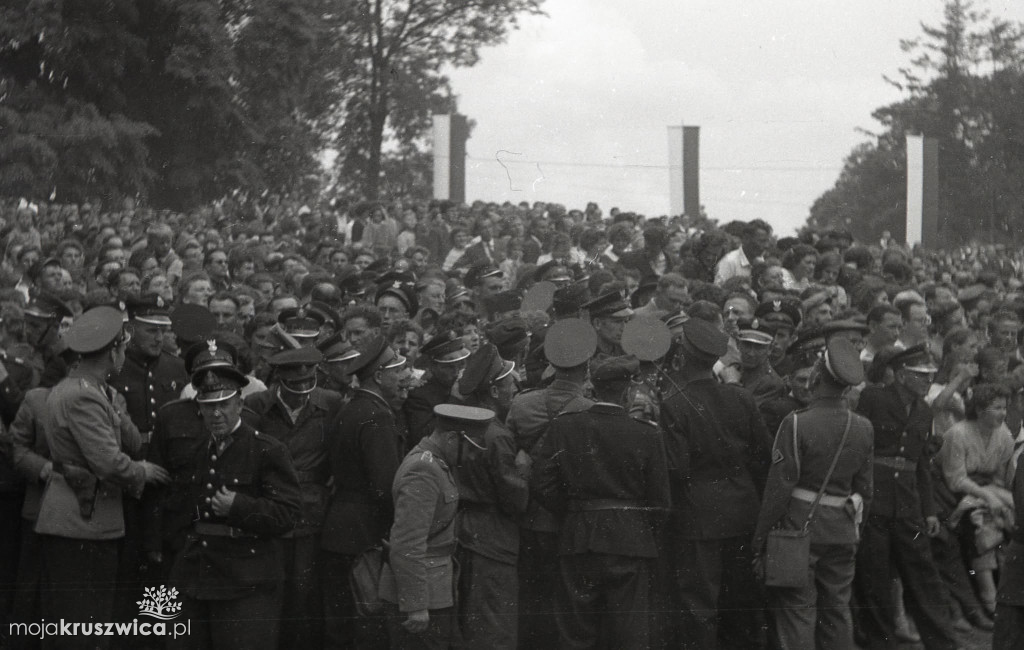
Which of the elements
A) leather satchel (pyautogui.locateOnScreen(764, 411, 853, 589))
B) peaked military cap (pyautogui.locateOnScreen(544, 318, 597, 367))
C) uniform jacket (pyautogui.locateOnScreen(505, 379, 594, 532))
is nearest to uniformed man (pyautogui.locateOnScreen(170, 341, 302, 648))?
uniform jacket (pyautogui.locateOnScreen(505, 379, 594, 532))

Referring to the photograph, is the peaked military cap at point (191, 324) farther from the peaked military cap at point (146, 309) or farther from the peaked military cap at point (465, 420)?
the peaked military cap at point (465, 420)

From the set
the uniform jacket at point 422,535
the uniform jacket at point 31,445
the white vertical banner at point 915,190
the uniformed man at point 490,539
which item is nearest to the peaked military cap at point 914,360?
the uniformed man at point 490,539

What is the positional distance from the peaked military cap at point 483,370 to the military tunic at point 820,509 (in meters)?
1.49

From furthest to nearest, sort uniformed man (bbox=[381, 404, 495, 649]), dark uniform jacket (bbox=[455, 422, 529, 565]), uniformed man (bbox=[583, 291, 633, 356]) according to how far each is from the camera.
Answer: uniformed man (bbox=[583, 291, 633, 356]) → dark uniform jacket (bbox=[455, 422, 529, 565]) → uniformed man (bbox=[381, 404, 495, 649])

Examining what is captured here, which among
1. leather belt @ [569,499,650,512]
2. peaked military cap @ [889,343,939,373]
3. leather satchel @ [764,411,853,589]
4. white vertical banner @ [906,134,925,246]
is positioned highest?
white vertical banner @ [906,134,925,246]

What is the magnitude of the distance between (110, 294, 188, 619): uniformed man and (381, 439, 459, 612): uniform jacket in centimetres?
150

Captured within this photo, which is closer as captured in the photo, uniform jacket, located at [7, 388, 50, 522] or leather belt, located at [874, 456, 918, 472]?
uniform jacket, located at [7, 388, 50, 522]

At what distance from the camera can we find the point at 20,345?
734cm

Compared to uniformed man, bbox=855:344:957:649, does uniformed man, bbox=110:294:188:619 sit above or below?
above

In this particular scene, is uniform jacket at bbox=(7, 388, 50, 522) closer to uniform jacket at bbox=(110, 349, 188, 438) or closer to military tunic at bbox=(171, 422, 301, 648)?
uniform jacket at bbox=(110, 349, 188, 438)

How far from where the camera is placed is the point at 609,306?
7801 mm

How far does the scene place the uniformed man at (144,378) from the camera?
261 inches

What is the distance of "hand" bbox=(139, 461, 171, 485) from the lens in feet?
20.4

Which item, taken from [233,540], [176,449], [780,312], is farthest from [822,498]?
[176,449]
